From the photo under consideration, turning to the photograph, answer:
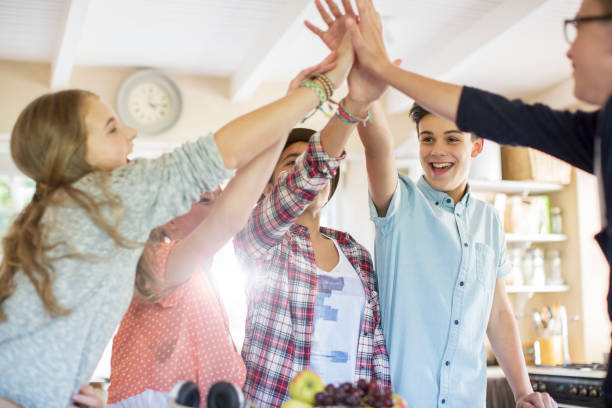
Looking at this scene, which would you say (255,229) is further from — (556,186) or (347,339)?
(556,186)

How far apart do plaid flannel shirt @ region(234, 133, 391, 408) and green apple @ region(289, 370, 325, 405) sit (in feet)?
1.40

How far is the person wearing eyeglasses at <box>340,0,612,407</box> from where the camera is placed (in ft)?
3.31

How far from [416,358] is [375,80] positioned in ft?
2.38

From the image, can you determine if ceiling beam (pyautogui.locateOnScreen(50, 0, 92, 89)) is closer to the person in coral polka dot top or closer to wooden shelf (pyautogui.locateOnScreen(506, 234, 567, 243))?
the person in coral polka dot top

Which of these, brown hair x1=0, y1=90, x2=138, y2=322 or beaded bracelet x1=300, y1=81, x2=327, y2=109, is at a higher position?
beaded bracelet x1=300, y1=81, x2=327, y2=109

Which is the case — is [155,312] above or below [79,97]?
below

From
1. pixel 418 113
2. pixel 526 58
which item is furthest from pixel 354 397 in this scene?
pixel 526 58

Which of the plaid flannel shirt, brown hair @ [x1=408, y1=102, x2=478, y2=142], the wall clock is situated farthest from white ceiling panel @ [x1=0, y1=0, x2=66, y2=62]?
the plaid flannel shirt

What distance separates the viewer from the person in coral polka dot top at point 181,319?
1263mm

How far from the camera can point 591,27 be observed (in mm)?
1028

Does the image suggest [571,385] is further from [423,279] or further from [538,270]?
[423,279]

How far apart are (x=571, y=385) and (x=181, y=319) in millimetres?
2958

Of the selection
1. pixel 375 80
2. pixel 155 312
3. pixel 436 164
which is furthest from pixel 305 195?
pixel 436 164

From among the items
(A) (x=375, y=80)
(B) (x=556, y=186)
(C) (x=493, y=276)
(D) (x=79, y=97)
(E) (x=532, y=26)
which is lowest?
(C) (x=493, y=276)
